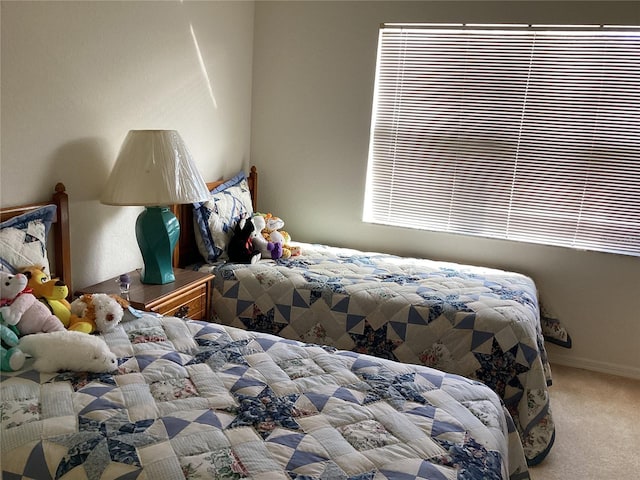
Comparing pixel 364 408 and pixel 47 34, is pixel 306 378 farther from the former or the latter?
pixel 47 34

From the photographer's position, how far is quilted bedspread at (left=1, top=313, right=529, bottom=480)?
1.25 meters

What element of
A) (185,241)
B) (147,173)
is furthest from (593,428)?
(147,173)

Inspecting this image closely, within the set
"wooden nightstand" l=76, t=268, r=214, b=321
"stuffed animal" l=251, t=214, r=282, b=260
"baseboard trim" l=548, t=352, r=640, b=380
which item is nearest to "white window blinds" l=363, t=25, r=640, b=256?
"baseboard trim" l=548, t=352, r=640, b=380

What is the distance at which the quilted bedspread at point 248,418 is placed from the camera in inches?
49.1

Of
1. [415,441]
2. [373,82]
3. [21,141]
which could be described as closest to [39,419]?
[415,441]

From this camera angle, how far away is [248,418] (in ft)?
4.74

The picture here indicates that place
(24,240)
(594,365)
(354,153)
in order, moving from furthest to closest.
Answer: (354,153)
(594,365)
(24,240)

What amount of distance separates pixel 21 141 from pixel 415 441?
178cm

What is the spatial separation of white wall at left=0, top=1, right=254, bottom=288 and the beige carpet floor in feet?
7.40

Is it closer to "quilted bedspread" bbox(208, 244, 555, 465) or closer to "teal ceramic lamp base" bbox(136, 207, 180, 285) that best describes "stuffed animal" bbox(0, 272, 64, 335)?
"teal ceramic lamp base" bbox(136, 207, 180, 285)

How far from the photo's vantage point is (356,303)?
260cm

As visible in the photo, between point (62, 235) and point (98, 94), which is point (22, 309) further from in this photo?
point (98, 94)

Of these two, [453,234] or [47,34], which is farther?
[453,234]

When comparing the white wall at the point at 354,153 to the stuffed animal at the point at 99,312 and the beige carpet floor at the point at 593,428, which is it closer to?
the beige carpet floor at the point at 593,428
